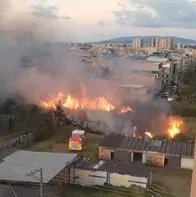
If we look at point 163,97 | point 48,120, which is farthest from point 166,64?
point 48,120

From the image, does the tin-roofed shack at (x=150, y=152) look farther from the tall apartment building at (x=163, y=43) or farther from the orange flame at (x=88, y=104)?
the tall apartment building at (x=163, y=43)

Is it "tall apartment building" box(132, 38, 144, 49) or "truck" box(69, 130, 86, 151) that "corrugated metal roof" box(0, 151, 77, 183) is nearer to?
"truck" box(69, 130, 86, 151)

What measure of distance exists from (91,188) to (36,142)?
847 cm

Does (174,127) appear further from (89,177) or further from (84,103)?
(89,177)

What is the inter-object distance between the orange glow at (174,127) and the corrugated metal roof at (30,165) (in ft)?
32.5

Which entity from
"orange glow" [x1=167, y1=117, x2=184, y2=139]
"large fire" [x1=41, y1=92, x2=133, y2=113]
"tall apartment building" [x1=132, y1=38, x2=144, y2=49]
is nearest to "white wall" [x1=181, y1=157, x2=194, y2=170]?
"orange glow" [x1=167, y1=117, x2=184, y2=139]

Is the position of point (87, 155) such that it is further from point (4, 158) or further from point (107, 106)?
point (107, 106)

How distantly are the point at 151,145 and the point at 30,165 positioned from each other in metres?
7.13

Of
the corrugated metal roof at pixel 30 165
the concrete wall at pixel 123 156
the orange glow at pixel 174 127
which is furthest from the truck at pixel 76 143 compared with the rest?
the orange glow at pixel 174 127

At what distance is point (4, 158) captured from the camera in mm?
18125

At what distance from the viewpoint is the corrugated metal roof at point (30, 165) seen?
50.9ft

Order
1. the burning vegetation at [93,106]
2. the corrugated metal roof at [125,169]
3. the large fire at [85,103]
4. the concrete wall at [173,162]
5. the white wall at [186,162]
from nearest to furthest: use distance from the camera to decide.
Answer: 1. the corrugated metal roof at [125,169]
2. the white wall at [186,162]
3. the concrete wall at [173,162]
4. the burning vegetation at [93,106]
5. the large fire at [85,103]

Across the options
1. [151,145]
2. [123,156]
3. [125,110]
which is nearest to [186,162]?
[151,145]

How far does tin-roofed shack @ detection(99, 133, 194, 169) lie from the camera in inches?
810
